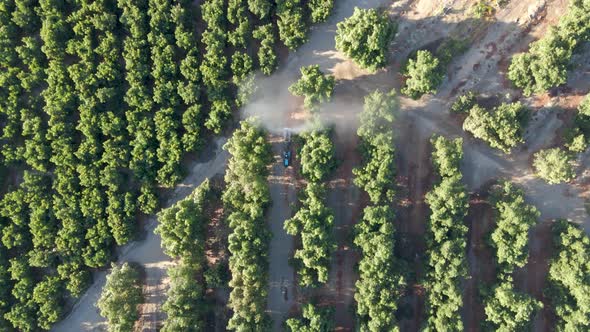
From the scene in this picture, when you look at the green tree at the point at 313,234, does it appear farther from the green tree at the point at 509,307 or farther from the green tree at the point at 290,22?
the green tree at the point at 509,307

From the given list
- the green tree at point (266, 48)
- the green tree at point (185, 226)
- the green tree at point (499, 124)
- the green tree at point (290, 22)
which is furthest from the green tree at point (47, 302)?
the green tree at point (499, 124)

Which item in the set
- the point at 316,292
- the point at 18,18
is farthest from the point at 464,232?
the point at 18,18

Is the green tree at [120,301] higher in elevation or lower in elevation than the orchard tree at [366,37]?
lower

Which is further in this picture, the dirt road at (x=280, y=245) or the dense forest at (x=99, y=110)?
the dirt road at (x=280, y=245)

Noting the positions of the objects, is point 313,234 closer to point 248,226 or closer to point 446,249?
point 248,226

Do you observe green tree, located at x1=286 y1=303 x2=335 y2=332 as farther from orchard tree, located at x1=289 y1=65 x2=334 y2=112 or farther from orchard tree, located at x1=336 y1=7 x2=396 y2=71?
orchard tree, located at x1=336 y1=7 x2=396 y2=71

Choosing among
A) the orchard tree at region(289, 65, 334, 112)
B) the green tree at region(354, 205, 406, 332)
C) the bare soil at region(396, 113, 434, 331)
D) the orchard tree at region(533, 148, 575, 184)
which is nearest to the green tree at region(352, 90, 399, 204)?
the green tree at region(354, 205, 406, 332)
